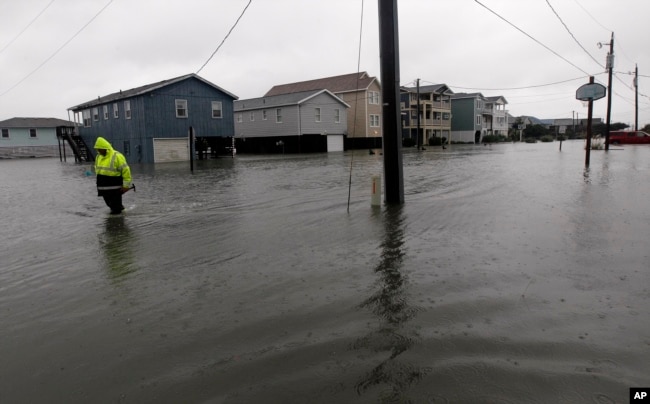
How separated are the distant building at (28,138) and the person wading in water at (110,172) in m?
52.3

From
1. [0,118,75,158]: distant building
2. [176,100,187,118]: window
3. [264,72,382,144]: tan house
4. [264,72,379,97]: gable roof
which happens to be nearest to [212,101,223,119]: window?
[176,100,187,118]: window

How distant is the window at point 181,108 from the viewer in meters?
35.4

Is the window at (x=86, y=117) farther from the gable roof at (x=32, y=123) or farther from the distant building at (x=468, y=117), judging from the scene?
the distant building at (x=468, y=117)

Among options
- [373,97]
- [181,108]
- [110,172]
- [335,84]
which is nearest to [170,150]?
[181,108]

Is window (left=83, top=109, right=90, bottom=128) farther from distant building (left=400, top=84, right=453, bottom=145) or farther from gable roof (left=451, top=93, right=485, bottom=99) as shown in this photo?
gable roof (left=451, top=93, right=485, bottom=99)

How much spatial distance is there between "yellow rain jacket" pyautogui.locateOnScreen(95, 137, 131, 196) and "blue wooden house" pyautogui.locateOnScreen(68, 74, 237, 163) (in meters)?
23.1

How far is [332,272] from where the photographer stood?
5566 millimetres

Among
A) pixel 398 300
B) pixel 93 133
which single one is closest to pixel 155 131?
pixel 93 133

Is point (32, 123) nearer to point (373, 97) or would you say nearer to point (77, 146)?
point (77, 146)

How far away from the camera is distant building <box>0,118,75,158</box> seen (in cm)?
5597

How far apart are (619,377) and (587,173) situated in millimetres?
16395

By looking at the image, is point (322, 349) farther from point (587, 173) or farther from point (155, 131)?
point (155, 131)

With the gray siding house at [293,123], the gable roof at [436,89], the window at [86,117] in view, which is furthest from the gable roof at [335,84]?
the window at [86,117]

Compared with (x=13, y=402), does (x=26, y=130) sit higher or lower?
higher
